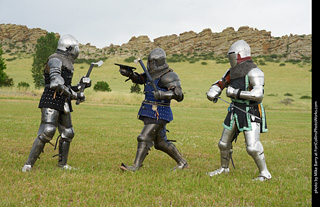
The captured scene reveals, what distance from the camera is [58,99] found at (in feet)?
19.1

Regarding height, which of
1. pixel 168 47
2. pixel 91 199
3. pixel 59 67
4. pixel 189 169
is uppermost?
pixel 168 47

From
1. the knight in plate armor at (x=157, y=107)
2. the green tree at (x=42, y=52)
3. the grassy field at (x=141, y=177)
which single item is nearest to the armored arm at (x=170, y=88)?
the knight in plate armor at (x=157, y=107)

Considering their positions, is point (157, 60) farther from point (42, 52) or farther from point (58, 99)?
point (42, 52)

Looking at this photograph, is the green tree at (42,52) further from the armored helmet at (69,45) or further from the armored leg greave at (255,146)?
the armored leg greave at (255,146)

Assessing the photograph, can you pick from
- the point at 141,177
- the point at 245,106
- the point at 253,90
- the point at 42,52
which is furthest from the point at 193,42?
the point at 141,177

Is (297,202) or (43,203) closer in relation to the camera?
(43,203)

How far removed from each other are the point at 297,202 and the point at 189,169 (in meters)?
2.38

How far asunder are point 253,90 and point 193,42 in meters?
123

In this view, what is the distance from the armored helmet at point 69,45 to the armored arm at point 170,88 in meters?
1.77

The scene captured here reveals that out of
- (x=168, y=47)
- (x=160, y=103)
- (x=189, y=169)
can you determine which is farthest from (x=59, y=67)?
(x=168, y=47)

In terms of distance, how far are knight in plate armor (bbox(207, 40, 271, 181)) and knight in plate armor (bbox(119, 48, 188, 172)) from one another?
769mm

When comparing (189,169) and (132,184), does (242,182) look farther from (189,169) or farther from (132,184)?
(132,184)

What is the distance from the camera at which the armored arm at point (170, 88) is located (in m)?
5.87
